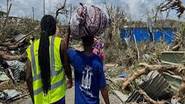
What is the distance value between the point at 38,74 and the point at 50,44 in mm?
323

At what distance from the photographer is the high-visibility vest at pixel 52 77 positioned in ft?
15.2

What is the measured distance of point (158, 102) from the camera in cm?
888

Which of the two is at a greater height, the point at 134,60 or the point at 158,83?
the point at 158,83

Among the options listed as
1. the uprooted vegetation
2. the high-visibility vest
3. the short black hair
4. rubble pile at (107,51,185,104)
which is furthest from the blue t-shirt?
rubble pile at (107,51,185,104)

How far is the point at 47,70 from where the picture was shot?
4.59 metres

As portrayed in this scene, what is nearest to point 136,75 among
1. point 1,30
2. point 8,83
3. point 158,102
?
point 158,102

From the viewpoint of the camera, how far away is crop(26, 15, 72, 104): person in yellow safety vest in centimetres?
460

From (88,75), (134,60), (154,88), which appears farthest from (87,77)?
(134,60)

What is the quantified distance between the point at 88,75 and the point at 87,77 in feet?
0.07

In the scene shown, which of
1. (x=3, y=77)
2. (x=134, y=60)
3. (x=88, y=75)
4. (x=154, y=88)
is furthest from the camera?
(x=134, y=60)

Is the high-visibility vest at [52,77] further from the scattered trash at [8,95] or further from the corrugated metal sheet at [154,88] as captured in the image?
the scattered trash at [8,95]

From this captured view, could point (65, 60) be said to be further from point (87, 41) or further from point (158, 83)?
point (158, 83)

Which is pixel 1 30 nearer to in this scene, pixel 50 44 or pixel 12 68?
pixel 12 68

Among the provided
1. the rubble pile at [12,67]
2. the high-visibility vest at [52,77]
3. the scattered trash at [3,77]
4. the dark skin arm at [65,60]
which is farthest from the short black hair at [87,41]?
the scattered trash at [3,77]
